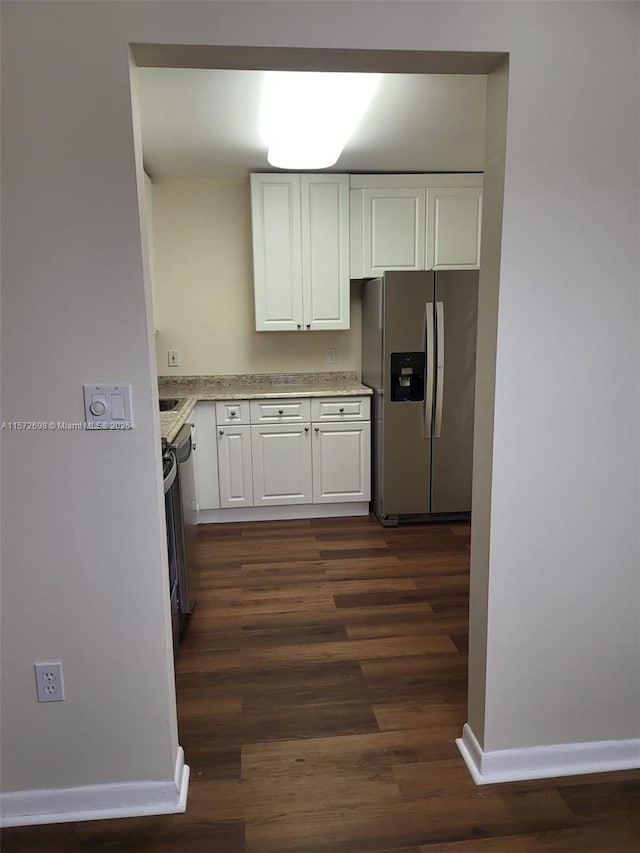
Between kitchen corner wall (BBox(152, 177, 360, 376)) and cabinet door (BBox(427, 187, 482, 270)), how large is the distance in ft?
2.26

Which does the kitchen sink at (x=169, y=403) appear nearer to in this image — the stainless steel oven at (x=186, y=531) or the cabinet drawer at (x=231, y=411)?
the cabinet drawer at (x=231, y=411)

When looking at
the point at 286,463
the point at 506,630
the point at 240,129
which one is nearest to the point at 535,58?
the point at 506,630

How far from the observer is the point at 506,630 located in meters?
1.73

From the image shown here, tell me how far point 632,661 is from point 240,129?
3051 millimetres

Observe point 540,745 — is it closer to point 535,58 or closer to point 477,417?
point 477,417

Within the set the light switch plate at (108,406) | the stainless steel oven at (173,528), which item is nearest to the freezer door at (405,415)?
the stainless steel oven at (173,528)

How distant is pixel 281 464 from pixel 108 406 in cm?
257

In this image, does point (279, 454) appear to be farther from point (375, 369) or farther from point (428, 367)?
point (428, 367)

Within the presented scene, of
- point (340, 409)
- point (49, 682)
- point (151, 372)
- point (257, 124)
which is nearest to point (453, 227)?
point (340, 409)

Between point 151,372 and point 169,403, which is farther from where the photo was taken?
point 169,403

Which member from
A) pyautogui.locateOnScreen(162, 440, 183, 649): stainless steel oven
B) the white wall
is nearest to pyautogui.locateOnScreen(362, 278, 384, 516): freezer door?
pyautogui.locateOnScreen(162, 440, 183, 649): stainless steel oven

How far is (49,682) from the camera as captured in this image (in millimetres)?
1604

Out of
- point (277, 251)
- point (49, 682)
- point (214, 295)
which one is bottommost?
point (49, 682)

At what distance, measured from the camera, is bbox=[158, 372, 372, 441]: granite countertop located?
3.98 m
